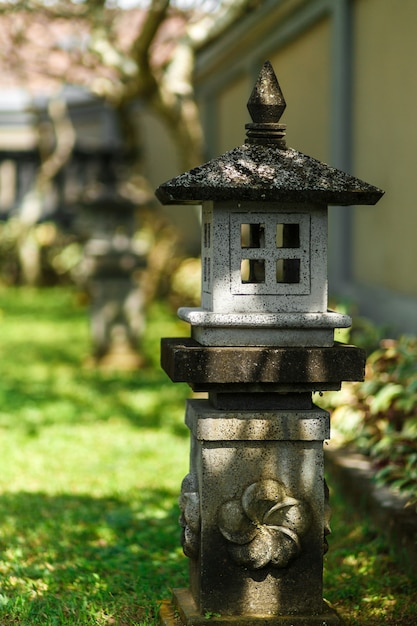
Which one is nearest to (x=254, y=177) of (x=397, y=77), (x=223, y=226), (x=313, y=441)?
(x=223, y=226)

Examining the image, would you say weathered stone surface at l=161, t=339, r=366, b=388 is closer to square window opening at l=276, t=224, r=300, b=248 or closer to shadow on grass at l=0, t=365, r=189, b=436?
square window opening at l=276, t=224, r=300, b=248

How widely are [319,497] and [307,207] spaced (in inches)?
46.2

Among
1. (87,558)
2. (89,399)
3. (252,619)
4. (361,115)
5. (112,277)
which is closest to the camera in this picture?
(252,619)

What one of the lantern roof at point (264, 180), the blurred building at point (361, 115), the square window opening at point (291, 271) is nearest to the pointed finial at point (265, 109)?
the lantern roof at point (264, 180)

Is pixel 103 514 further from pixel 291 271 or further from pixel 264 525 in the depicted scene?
pixel 291 271

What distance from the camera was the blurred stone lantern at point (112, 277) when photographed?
11539 mm

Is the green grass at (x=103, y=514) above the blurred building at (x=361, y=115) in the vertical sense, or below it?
below

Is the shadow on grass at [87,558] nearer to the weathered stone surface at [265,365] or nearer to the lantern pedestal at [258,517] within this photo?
the lantern pedestal at [258,517]

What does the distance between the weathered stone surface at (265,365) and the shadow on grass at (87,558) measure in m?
1.23

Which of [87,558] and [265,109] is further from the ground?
[265,109]

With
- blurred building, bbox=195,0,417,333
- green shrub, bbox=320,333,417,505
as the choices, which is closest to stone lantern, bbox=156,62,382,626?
green shrub, bbox=320,333,417,505

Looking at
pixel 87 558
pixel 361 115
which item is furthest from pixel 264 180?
pixel 361 115

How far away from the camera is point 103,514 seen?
612 cm

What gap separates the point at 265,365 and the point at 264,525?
25.7 inches
